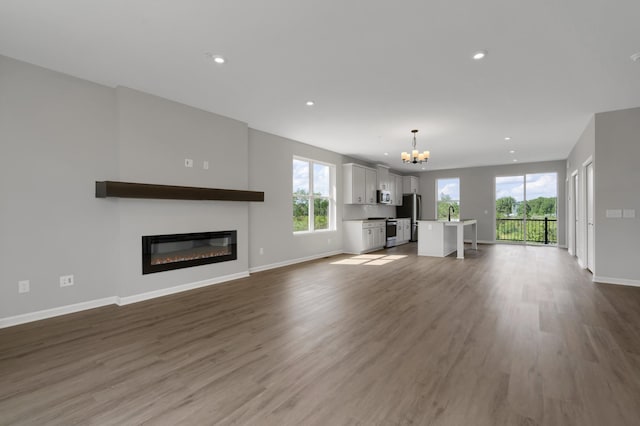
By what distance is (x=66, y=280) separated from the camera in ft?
11.2

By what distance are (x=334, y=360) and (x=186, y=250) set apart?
307cm

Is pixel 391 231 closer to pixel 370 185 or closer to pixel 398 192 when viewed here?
pixel 370 185

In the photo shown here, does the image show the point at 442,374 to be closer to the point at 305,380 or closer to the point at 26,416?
the point at 305,380

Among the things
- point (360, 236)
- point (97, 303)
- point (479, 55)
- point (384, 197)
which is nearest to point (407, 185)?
point (384, 197)

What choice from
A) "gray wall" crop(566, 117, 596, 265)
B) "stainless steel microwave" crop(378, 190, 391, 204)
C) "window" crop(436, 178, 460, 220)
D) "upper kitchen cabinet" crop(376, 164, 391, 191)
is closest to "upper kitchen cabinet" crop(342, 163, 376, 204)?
"stainless steel microwave" crop(378, 190, 391, 204)

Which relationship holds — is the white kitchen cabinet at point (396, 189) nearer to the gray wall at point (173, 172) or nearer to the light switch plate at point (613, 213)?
the light switch plate at point (613, 213)

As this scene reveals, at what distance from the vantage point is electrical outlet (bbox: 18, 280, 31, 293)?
313 cm

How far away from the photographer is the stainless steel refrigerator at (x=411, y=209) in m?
10.9

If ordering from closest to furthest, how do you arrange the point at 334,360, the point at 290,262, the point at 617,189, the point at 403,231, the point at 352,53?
the point at 334,360 < the point at 352,53 < the point at 617,189 < the point at 290,262 < the point at 403,231

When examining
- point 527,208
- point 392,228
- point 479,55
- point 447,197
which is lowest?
point 392,228

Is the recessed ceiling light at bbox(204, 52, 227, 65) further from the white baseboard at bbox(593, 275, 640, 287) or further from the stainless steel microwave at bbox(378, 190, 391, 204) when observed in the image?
the stainless steel microwave at bbox(378, 190, 391, 204)

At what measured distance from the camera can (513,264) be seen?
634cm

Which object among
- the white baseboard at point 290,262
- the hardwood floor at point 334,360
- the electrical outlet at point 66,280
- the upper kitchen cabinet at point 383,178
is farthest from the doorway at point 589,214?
the electrical outlet at point 66,280

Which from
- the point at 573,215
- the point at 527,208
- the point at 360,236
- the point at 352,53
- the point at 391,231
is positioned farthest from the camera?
the point at 527,208
